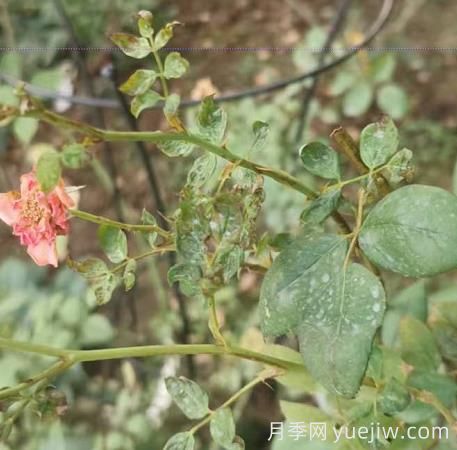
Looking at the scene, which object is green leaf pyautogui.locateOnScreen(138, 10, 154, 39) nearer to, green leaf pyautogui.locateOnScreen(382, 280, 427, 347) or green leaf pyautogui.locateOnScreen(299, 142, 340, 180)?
green leaf pyautogui.locateOnScreen(299, 142, 340, 180)

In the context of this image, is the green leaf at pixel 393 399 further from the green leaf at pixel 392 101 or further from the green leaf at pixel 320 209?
the green leaf at pixel 392 101

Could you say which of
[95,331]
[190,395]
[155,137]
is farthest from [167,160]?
[155,137]

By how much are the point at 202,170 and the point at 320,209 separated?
0.25ft

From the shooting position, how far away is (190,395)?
549mm

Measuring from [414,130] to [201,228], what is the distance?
1.73 meters

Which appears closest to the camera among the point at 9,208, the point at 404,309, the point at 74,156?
the point at 74,156

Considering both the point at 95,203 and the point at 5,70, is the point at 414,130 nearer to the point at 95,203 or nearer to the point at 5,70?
the point at 95,203

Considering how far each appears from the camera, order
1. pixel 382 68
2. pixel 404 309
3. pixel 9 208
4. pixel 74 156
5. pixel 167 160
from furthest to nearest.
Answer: pixel 167 160 → pixel 382 68 → pixel 404 309 → pixel 9 208 → pixel 74 156

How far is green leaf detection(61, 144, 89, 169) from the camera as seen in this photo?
40 centimetres

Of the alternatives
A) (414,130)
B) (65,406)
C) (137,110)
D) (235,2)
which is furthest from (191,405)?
(235,2)

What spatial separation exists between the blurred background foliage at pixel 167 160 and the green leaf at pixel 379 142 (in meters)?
0.09

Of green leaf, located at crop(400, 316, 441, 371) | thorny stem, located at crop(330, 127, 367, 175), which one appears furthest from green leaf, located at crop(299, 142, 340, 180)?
green leaf, located at crop(400, 316, 441, 371)

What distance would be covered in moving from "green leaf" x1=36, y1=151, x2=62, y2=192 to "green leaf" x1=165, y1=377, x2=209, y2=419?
0.61 feet

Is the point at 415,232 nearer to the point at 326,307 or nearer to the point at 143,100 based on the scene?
the point at 326,307
